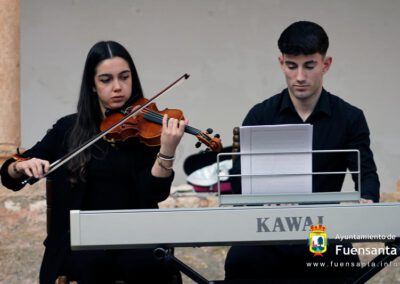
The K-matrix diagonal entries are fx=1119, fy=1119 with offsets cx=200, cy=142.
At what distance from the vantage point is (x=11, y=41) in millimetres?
5594

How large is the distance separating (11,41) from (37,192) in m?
0.77

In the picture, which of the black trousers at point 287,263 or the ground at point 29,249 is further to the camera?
the ground at point 29,249

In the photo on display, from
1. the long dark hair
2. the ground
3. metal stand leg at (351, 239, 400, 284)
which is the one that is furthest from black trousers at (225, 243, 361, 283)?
the ground

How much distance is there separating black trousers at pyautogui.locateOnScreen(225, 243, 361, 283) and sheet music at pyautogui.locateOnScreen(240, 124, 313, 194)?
38cm

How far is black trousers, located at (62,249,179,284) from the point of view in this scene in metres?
3.47

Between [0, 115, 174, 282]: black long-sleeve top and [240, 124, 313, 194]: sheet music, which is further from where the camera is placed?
[0, 115, 174, 282]: black long-sleeve top

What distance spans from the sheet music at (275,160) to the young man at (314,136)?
0.94 ft

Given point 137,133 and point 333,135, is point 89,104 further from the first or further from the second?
point 333,135

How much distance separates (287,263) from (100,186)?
679 millimetres

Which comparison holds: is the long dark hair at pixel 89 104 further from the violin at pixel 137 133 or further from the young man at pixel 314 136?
the young man at pixel 314 136

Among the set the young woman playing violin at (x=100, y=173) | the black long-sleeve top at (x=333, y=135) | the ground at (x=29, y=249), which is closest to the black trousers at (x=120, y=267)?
the young woman playing violin at (x=100, y=173)

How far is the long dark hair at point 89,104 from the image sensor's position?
12.0 feet

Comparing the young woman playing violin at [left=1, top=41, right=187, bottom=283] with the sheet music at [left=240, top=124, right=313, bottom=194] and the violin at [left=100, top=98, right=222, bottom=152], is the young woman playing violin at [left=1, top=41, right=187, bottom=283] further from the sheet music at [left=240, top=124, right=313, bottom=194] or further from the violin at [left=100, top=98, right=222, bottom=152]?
the sheet music at [left=240, top=124, right=313, bottom=194]

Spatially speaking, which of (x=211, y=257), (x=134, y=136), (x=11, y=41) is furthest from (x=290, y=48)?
(x=11, y=41)
